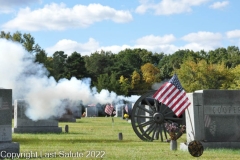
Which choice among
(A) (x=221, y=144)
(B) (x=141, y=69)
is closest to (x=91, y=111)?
(B) (x=141, y=69)

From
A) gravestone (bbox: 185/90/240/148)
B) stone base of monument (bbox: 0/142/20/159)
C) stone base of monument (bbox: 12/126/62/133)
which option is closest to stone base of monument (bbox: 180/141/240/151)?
gravestone (bbox: 185/90/240/148)

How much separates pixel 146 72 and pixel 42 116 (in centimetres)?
7339

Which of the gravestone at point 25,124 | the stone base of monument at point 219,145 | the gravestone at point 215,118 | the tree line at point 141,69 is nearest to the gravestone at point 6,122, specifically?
the stone base of monument at point 219,145

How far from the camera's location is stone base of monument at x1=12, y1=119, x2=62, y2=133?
30.3 meters

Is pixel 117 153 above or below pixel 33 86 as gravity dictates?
below

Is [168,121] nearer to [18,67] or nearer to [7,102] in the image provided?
[7,102]

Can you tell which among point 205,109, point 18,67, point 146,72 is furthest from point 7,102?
point 146,72

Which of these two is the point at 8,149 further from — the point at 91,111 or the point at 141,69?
the point at 141,69

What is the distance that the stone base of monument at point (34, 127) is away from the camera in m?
30.3

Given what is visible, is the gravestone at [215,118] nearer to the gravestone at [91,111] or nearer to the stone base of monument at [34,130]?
the stone base of monument at [34,130]

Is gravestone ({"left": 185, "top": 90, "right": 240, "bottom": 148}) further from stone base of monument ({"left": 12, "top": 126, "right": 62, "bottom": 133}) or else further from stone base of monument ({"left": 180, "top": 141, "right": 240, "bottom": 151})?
stone base of monument ({"left": 12, "top": 126, "right": 62, "bottom": 133})

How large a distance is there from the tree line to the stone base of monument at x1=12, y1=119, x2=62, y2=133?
39571 mm

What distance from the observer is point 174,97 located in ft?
58.1

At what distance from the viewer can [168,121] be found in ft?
78.2
